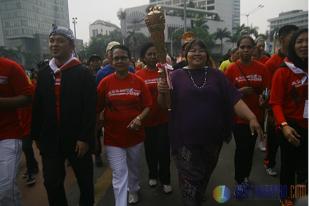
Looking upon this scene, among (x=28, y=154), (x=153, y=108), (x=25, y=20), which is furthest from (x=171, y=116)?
(x=25, y=20)

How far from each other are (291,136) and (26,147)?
3.89 meters

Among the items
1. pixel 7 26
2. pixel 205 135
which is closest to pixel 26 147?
pixel 205 135

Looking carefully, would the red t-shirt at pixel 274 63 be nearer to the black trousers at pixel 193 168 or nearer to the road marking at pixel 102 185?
the black trousers at pixel 193 168

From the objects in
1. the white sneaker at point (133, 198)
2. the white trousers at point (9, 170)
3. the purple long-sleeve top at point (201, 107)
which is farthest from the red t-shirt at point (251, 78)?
the white trousers at point (9, 170)

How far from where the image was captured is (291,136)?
10.5 ft

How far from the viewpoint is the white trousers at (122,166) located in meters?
3.68

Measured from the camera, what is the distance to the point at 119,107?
3.84 metres

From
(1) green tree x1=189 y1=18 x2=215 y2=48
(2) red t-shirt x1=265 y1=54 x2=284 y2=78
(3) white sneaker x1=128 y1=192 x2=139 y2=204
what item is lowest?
(3) white sneaker x1=128 y1=192 x2=139 y2=204

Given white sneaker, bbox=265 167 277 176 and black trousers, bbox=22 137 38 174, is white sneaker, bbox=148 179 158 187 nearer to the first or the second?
white sneaker, bbox=265 167 277 176

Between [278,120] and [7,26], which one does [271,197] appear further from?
[7,26]

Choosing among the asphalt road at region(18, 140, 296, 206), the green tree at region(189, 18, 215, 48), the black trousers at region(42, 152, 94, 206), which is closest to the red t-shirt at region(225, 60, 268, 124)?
the asphalt road at region(18, 140, 296, 206)

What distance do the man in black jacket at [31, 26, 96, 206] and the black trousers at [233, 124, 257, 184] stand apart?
1.83 m

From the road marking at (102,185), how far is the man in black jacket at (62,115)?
1.08 m

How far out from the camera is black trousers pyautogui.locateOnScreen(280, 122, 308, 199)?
346 centimetres
